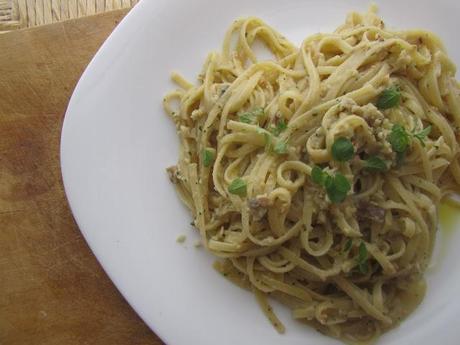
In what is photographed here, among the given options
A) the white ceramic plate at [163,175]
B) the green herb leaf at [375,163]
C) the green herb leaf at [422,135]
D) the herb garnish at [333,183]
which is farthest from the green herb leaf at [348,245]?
the green herb leaf at [422,135]

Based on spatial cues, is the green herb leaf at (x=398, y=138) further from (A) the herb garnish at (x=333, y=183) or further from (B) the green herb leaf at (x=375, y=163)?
(A) the herb garnish at (x=333, y=183)

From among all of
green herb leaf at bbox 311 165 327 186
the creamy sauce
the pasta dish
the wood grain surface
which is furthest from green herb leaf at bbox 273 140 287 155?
the wood grain surface

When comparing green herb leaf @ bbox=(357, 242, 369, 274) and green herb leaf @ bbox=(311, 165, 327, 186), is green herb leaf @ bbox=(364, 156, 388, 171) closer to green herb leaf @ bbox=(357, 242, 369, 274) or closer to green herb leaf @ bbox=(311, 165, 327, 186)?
green herb leaf @ bbox=(311, 165, 327, 186)

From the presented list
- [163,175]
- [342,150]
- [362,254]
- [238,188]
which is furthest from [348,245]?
[163,175]

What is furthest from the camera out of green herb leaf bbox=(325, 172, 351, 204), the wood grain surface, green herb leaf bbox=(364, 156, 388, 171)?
the wood grain surface

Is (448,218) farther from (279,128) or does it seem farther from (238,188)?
(238,188)

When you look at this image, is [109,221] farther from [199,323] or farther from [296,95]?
[296,95]
